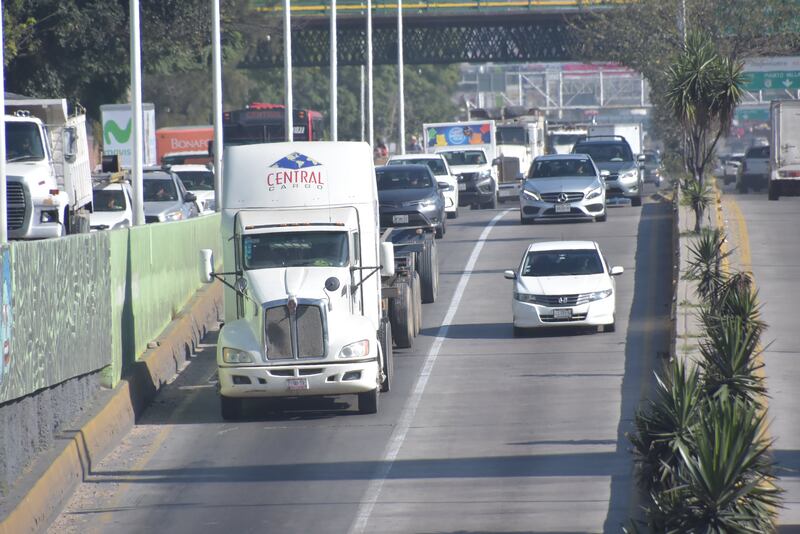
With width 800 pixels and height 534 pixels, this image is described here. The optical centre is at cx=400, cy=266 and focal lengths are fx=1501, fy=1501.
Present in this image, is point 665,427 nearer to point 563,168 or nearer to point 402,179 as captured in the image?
point 402,179

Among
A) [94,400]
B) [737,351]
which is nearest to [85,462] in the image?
[94,400]

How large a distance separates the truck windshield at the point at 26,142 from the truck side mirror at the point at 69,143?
0.76m

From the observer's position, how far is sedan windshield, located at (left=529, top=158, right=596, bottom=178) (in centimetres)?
3916

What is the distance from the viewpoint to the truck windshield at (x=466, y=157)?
49.8m

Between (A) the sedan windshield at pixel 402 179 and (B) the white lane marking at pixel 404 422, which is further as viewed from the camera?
(A) the sedan windshield at pixel 402 179

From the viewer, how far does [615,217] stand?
40.9 m

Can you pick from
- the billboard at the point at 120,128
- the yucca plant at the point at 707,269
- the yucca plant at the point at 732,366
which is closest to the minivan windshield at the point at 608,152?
the billboard at the point at 120,128

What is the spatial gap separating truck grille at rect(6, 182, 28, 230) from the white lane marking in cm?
720

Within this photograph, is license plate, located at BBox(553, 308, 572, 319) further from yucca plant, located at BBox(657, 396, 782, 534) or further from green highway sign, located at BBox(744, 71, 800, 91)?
green highway sign, located at BBox(744, 71, 800, 91)

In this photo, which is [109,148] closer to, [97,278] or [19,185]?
[19,185]

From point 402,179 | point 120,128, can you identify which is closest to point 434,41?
point 120,128

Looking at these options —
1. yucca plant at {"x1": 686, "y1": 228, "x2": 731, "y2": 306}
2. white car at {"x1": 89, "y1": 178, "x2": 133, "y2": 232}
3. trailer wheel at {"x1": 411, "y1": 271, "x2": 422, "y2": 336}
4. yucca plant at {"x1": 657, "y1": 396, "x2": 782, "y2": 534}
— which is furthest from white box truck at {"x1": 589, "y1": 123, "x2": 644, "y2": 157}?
yucca plant at {"x1": 657, "y1": 396, "x2": 782, "y2": 534}

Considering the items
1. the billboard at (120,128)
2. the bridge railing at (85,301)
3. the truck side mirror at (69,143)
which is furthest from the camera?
the billboard at (120,128)

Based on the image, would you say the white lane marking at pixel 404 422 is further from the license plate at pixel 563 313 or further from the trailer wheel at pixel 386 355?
the license plate at pixel 563 313
